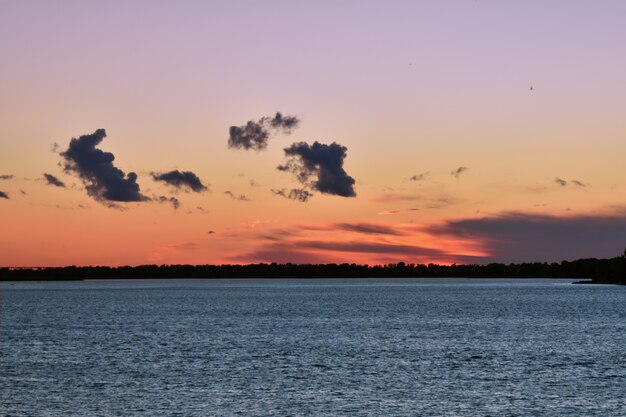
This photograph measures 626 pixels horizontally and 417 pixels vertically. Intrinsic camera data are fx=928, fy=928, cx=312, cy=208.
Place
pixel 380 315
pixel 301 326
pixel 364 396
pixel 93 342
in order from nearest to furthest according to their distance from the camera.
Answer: pixel 364 396 < pixel 93 342 < pixel 301 326 < pixel 380 315

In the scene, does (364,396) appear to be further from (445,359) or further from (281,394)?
(445,359)

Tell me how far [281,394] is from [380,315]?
3890 inches

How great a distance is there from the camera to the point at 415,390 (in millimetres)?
63062

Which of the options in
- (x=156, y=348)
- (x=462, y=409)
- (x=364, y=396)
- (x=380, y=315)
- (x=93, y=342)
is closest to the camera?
(x=462, y=409)

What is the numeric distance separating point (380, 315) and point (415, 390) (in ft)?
314

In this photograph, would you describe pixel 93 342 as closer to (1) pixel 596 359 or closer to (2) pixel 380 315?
(1) pixel 596 359

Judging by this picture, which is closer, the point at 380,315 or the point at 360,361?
the point at 360,361

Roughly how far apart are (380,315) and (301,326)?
34.1 meters

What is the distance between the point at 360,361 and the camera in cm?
8044

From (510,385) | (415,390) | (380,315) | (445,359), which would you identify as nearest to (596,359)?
(445,359)

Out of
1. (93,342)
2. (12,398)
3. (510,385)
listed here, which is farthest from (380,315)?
(12,398)

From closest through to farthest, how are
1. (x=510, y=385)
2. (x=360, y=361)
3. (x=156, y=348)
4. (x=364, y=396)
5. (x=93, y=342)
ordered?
1. (x=364, y=396)
2. (x=510, y=385)
3. (x=360, y=361)
4. (x=156, y=348)
5. (x=93, y=342)

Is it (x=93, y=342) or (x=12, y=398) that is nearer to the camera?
(x=12, y=398)

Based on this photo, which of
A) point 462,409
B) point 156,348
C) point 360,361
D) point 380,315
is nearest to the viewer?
point 462,409
